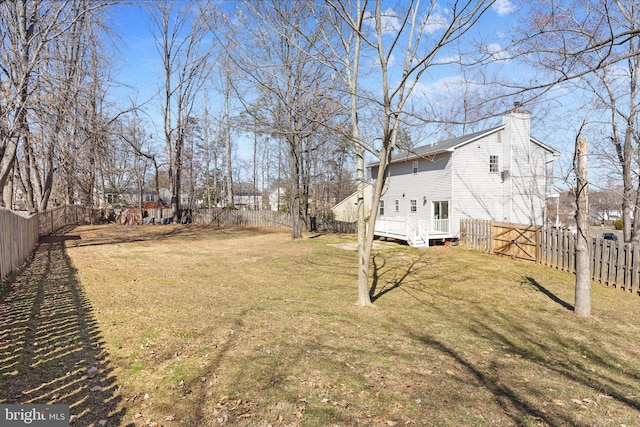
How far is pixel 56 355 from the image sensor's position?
4.14 metres

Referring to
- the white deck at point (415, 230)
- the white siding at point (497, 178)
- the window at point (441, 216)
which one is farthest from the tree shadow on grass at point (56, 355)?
the window at point (441, 216)

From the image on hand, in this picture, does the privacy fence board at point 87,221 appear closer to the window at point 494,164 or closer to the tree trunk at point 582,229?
the window at point 494,164

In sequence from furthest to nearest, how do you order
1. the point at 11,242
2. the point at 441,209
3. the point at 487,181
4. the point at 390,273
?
the point at 441,209 < the point at 487,181 < the point at 390,273 < the point at 11,242

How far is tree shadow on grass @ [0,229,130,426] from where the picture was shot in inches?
128

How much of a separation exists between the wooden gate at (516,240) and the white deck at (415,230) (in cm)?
287

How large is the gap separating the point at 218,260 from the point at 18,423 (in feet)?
30.7

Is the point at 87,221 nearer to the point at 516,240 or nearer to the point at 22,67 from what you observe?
the point at 22,67

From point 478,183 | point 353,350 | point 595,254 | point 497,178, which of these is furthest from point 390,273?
point 497,178

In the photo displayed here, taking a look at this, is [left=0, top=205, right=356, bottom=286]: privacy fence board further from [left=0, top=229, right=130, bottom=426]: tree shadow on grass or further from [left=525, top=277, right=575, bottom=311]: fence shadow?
[left=525, top=277, right=575, bottom=311]: fence shadow

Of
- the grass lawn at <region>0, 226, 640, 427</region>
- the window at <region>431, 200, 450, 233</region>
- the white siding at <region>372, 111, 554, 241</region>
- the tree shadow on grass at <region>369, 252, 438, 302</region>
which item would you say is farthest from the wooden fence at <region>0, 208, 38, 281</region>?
the window at <region>431, 200, 450, 233</region>

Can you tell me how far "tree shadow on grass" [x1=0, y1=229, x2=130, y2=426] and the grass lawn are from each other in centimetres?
12

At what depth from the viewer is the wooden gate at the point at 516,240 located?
1284 cm

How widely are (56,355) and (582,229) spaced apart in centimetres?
878

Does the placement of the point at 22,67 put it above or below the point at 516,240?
above
